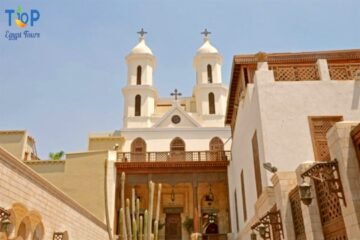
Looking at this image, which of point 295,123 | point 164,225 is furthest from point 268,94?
point 164,225

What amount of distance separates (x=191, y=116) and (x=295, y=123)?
14.5m

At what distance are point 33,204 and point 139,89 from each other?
54.3 feet

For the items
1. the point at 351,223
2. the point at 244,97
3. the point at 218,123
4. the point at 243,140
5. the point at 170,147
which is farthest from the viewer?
the point at 218,123

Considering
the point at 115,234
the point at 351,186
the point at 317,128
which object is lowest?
the point at 351,186

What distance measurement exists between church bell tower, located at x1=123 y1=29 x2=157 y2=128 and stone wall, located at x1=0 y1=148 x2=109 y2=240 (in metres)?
12.6

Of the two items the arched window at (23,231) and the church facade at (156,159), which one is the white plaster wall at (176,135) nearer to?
the church facade at (156,159)

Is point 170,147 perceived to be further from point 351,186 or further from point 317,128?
point 351,186

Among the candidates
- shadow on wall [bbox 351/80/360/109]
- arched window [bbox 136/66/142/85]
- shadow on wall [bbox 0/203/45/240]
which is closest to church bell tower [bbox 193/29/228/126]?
arched window [bbox 136/66/142/85]

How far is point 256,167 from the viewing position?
9.98 metres

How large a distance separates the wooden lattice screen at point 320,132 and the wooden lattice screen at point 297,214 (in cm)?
217

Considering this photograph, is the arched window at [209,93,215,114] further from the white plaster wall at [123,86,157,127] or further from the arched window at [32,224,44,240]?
the arched window at [32,224,44,240]

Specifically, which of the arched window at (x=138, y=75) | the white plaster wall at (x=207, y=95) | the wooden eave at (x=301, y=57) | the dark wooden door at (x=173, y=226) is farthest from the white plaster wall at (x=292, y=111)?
the arched window at (x=138, y=75)

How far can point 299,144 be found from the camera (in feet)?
28.0

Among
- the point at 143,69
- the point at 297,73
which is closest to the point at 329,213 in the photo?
the point at 297,73
